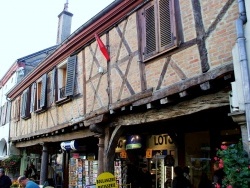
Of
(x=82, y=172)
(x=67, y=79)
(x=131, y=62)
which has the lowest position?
(x=82, y=172)

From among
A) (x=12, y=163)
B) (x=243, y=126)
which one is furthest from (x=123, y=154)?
(x=12, y=163)

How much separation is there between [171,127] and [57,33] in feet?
38.6

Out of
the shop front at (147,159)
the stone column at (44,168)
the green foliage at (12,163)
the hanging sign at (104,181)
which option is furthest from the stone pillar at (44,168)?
the hanging sign at (104,181)

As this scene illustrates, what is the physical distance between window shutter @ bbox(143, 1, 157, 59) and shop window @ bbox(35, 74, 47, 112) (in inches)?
254

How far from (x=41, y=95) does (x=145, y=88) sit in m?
6.95

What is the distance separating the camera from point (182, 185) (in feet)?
22.7

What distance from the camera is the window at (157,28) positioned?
19.7 ft

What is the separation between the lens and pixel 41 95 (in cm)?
1223

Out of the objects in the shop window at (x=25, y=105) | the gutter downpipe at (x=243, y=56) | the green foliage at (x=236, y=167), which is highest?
the shop window at (x=25, y=105)

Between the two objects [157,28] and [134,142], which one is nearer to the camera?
[157,28]

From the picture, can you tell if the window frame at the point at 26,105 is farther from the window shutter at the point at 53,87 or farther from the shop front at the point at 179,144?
the shop front at the point at 179,144

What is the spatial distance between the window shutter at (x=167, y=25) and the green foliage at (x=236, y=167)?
2.51 meters

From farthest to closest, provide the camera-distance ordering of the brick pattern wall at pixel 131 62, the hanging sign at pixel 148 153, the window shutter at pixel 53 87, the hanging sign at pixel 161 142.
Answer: the window shutter at pixel 53 87, the hanging sign at pixel 148 153, the hanging sign at pixel 161 142, the brick pattern wall at pixel 131 62

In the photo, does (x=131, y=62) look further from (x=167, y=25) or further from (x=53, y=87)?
(x=53, y=87)
